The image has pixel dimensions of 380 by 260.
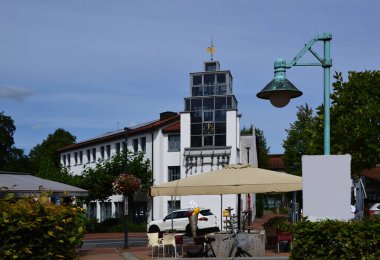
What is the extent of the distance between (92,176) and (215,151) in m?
9.44

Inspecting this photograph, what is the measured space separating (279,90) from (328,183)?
6.54 feet

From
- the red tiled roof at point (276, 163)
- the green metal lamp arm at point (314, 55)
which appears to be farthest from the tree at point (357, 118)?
the red tiled roof at point (276, 163)

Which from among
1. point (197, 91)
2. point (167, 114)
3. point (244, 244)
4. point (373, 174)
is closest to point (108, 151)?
point (167, 114)

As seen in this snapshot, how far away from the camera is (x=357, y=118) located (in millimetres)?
24719

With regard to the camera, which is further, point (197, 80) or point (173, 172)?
point (173, 172)

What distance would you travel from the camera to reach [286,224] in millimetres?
8352

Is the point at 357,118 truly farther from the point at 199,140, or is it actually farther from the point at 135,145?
the point at 135,145

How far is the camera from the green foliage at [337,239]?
7629 millimetres

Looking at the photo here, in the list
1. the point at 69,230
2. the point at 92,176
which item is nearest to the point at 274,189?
the point at 69,230

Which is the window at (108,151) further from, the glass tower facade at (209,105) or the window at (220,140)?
the window at (220,140)

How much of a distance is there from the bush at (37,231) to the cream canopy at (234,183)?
9.89 metres

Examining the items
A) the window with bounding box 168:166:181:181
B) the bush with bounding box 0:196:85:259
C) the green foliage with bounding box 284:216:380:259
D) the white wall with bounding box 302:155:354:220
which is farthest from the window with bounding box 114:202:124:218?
the white wall with bounding box 302:155:354:220

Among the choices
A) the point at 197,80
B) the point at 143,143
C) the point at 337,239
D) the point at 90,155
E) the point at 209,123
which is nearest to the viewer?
the point at 337,239

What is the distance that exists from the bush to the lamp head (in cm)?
339
